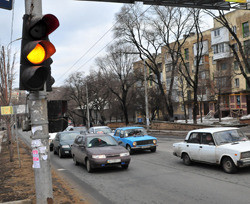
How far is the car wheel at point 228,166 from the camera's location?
9.51 metres

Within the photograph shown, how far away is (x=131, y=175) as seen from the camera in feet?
34.8

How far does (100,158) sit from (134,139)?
5.37 m

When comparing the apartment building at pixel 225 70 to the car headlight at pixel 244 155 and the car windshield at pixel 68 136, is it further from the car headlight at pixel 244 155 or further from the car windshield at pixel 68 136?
the car headlight at pixel 244 155

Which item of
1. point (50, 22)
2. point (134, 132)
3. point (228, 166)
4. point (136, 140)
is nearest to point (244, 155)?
point (228, 166)

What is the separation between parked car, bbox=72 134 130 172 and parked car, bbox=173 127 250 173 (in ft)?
8.18

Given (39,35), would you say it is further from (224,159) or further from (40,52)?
(224,159)

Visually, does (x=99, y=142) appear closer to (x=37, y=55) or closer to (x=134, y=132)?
(x=134, y=132)

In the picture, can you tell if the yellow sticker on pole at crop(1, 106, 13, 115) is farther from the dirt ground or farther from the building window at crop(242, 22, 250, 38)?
the building window at crop(242, 22, 250, 38)

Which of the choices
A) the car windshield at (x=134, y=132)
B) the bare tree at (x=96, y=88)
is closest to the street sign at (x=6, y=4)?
the car windshield at (x=134, y=132)

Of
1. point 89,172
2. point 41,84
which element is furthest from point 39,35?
point 89,172

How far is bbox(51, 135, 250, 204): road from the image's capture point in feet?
23.6

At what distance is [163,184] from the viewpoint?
880 centimetres

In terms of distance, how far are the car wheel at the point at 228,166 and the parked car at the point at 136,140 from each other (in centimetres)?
674

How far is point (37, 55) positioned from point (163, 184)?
6259 millimetres
